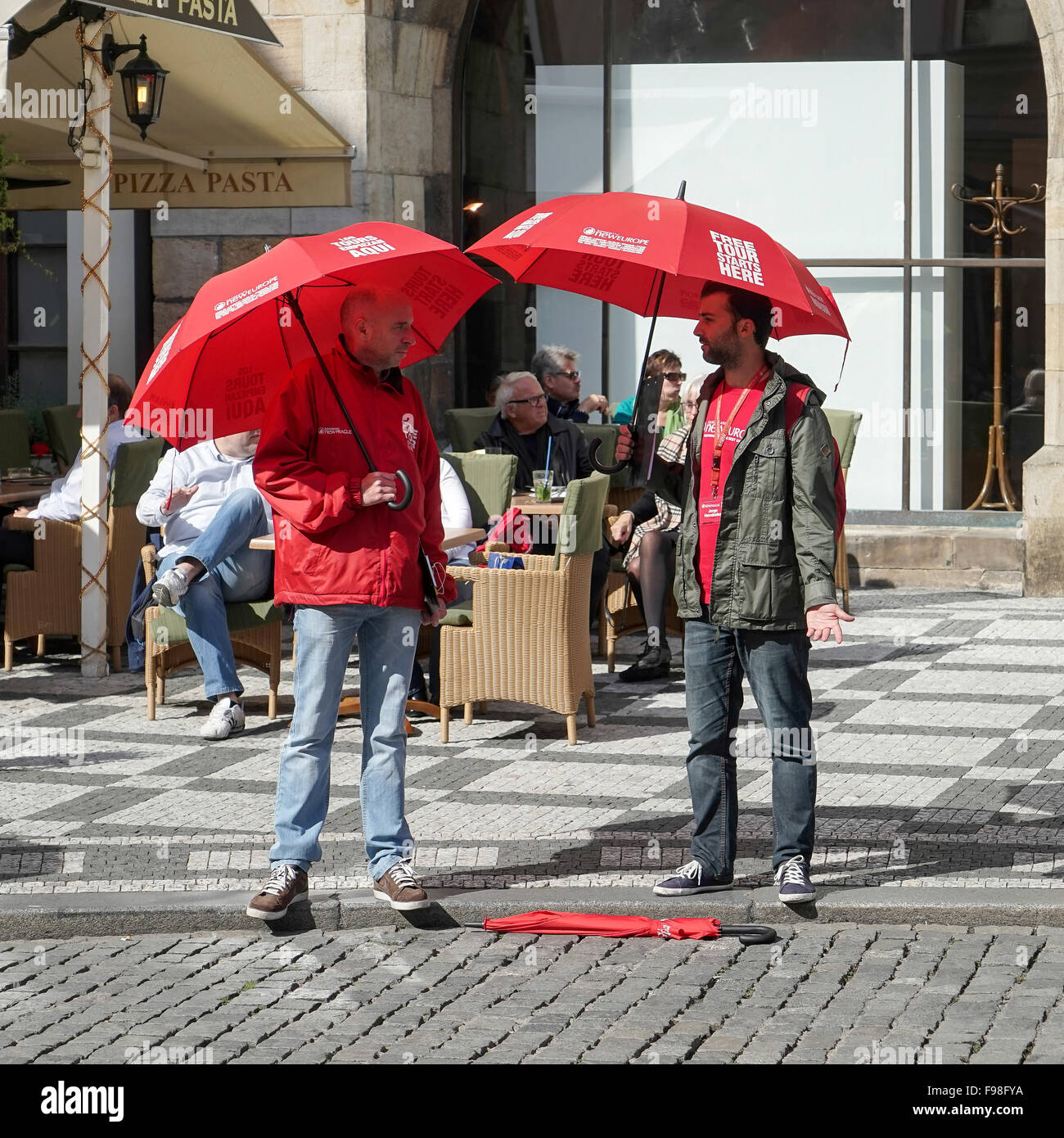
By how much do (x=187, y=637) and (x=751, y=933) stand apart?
4130mm

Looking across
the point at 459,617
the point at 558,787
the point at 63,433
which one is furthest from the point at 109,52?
the point at 558,787

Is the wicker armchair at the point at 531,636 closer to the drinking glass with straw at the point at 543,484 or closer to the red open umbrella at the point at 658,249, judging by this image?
the drinking glass with straw at the point at 543,484

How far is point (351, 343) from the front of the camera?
18.6 ft

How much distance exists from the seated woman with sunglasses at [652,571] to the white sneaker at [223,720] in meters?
2.30

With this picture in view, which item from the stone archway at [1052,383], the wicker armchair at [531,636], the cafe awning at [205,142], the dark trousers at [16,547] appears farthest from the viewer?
the stone archway at [1052,383]

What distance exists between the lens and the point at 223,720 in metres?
8.47

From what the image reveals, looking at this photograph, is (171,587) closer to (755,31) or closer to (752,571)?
(752,571)

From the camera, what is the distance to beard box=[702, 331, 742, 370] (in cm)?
568

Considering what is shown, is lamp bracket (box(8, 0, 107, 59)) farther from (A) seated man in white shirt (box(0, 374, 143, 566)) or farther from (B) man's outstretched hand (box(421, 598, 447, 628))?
(B) man's outstretched hand (box(421, 598, 447, 628))

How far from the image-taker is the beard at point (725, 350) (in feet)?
18.6

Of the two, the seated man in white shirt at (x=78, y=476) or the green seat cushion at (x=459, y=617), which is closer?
the green seat cushion at (x=459, y=617)

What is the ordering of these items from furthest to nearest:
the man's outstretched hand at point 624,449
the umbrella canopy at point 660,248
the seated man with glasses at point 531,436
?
the seated man with glasses at point 531,436 < the man's outstretched hand at point 624,449 < the umbrella canopy at point 660,248

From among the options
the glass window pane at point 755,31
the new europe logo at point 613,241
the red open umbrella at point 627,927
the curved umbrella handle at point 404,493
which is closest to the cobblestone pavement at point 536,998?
the red open umbrella at point 627,927
